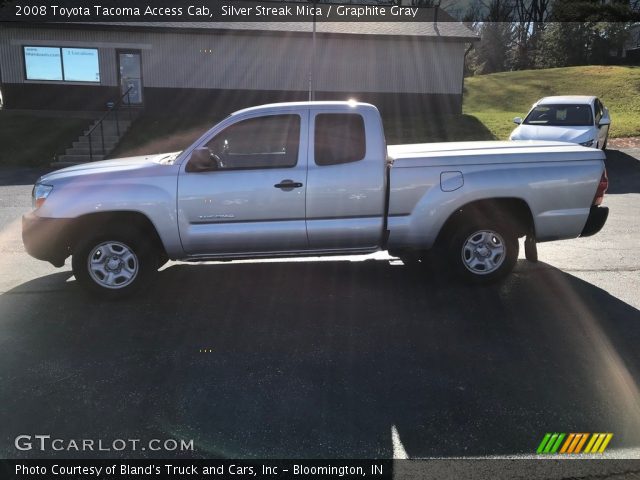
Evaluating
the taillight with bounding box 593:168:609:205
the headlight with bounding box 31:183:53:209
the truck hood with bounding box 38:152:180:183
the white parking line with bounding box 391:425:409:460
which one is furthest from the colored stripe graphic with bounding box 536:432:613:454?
the headlight with bounding box 31:183:53:209

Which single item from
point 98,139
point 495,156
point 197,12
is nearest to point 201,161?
point 495,156

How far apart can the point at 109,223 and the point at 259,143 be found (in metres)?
1.69

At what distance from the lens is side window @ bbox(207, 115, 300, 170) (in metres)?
5.37

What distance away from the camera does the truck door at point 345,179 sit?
17.3 feet

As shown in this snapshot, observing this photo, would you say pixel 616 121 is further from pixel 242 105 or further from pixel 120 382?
pixel 120 382

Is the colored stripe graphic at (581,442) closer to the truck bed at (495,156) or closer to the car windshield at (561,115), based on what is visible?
the truck bed at (495,156)

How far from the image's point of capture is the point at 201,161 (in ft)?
16.8

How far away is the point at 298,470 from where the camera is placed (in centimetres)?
293

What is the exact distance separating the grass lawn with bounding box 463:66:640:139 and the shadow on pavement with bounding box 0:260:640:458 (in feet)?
64.6

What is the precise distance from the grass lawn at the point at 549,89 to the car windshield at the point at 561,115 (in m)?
9.08

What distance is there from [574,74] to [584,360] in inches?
1519

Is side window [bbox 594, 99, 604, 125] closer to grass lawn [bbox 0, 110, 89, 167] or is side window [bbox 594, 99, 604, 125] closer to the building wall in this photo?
the building wall

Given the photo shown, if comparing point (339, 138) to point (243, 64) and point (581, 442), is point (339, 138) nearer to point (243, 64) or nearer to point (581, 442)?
point (581, 442)

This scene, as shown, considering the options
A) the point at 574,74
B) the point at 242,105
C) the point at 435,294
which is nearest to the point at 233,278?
the point at 435,294
